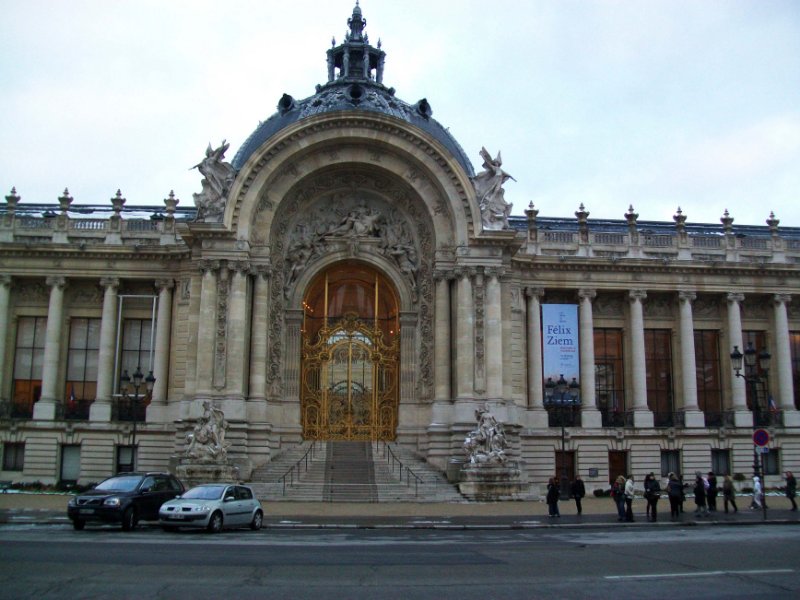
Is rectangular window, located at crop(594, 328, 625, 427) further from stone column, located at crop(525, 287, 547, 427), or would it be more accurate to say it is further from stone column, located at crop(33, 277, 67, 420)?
stone column, located at crop(33, 277, 67, 420)

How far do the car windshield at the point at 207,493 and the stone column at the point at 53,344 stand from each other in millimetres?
20605

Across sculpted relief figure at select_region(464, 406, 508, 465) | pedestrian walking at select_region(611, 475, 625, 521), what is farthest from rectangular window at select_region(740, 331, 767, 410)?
pedestrian walking at select_region(611, 475, 625, 521)

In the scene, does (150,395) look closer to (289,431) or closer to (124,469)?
(124,469)

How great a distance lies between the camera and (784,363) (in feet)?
138

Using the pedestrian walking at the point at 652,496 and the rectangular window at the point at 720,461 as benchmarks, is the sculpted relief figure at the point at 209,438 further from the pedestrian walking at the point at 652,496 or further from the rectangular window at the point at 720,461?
the rectangular window at the point at 720,461

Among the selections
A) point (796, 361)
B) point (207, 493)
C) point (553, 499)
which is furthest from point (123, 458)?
point (796, 361)

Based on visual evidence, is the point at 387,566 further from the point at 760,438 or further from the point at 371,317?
the point at 371,317

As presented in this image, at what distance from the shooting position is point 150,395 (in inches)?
1563

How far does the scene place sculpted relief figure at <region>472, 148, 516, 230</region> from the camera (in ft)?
121

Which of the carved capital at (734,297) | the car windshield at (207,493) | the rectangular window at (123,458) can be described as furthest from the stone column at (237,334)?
the carved capital at (734,297)

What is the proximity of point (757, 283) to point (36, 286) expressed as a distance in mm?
35451

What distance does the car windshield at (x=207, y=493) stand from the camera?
2091 cm

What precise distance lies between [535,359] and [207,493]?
2256cm

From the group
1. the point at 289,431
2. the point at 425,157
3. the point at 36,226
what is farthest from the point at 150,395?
the point at 425,157
